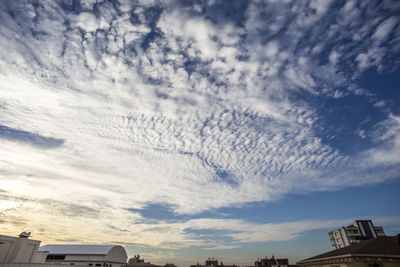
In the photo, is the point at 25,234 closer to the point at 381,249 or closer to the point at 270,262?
the point at 381,249

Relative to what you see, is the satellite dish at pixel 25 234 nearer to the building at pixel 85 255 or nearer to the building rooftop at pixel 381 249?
the building at pixel 85 255

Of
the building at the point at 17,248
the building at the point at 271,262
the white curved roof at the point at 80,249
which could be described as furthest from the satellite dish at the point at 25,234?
the building at the point at 271,262

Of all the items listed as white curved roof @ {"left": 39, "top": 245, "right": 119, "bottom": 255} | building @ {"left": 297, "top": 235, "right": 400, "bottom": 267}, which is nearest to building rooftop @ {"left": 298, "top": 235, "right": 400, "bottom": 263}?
building @ {"left": 297, "top": 235, "right": 400, "bottom": 267}

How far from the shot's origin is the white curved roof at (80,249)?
1743 inches

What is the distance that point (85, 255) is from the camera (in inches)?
1706

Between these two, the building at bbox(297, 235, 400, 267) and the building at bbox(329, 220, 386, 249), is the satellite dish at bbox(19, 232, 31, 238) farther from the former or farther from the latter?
the building at bbox(329, 220, 386, 249)

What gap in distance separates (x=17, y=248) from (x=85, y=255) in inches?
964

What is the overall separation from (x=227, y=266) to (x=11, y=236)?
88609mm

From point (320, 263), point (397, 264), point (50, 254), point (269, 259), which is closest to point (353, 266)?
point (397, 264)

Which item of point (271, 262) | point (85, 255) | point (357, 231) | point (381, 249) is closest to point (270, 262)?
point (271, 262)

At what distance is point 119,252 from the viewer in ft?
161

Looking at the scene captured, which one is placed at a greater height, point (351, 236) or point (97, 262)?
point (351, 236)

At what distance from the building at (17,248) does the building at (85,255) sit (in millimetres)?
21047

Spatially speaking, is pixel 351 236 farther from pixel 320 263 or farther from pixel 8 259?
pixel 8 259
